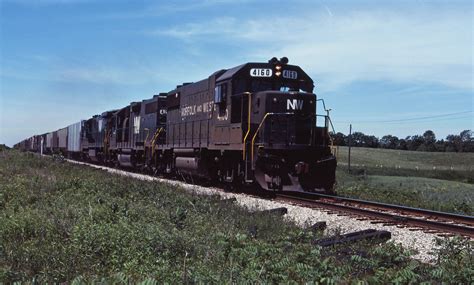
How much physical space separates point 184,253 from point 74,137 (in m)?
43.3

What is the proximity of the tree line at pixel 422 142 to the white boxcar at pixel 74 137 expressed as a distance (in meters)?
44.9

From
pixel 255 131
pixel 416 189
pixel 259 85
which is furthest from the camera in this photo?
pixel 416 189

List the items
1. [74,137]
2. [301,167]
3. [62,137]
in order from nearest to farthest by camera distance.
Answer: [301,167] < [74,137] < [62,137]

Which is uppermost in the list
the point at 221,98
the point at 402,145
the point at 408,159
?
the point at 402,145

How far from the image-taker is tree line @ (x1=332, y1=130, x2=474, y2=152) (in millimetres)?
81000

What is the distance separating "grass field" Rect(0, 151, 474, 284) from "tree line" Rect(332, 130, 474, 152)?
7424 centimetres

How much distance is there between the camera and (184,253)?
6.10 meters

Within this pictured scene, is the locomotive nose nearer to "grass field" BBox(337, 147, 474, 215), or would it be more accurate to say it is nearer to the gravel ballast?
the gravel ballast

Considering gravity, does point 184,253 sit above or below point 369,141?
below

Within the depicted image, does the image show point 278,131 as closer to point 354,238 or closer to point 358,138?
point 354,238

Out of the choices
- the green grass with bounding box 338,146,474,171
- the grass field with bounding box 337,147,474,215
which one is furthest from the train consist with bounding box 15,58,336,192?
the green grass with bounding box 338,146,474,171

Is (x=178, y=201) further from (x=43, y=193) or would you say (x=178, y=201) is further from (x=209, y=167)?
(x=209, y=167)

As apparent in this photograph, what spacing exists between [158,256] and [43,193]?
6.91 meters

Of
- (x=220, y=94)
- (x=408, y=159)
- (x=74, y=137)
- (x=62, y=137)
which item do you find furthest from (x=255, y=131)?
(x=408, y=159)
